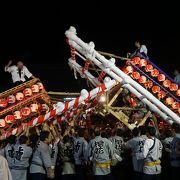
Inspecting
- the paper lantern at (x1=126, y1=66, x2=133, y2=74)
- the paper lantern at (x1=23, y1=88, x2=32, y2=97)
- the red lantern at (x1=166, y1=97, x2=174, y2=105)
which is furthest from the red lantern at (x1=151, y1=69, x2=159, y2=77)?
the paper lantern at (x1=23, y1=88, x2=32, y2=97)

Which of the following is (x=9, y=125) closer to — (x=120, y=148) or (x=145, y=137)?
(x=120, y=148)

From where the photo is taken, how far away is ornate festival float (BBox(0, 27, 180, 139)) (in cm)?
1190

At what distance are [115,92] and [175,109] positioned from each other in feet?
8.82

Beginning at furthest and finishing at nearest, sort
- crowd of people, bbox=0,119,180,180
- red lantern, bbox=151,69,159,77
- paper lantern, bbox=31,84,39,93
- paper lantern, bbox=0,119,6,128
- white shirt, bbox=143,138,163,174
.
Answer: red lantern, bbox=151,69,159,77
paper lantern, bbox=31,84,39,93
paper lantern, bbox=0,119,6,128
crowd of people, bbox=0,119,180,180
white shirt, bbox=143,138,163,174

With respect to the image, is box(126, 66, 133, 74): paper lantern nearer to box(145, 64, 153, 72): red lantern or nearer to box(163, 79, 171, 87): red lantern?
box(145, 64, 153, 72): red lantern

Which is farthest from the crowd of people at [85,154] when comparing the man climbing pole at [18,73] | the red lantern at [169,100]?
the man climbing pole at [18,73]

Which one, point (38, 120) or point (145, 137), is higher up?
point (38, 120)

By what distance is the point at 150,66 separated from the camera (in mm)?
13055

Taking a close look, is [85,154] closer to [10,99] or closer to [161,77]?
[10,99]

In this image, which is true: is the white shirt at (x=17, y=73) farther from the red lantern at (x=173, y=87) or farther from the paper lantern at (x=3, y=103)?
the red lantern at (x=173, y=87)

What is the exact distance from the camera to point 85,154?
10031 mm

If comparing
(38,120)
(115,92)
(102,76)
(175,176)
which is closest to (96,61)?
(102,76)

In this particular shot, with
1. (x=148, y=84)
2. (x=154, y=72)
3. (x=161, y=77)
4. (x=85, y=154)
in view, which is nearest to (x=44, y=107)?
(x=85, y=154)

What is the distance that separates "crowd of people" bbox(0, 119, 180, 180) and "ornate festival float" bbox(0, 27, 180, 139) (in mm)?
1559
